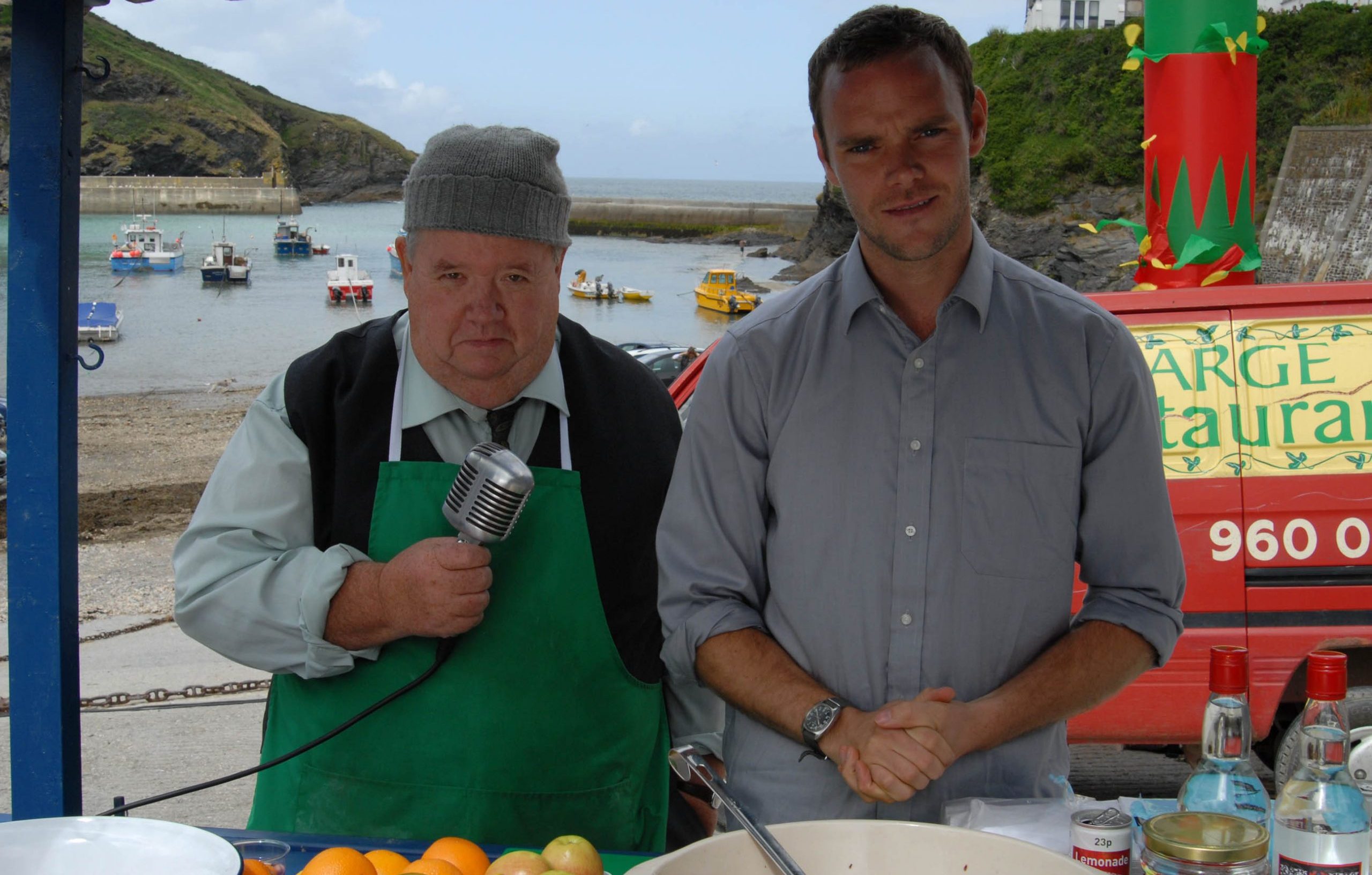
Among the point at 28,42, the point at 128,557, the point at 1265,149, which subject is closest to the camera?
the point at 28,42

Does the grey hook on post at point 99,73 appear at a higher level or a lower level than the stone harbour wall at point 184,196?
lower

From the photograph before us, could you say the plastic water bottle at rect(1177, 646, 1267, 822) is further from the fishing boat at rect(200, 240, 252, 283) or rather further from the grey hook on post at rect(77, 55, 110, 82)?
the fishing boat at rect(200, 240, 252, 283)

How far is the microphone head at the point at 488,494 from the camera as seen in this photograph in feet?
5.60

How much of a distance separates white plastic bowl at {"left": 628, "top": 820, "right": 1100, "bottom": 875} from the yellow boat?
→ 35477mm

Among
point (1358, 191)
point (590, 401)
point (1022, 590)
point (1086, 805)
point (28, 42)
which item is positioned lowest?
point (1086, 805)

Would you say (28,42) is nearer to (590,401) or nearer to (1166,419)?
(590,401)

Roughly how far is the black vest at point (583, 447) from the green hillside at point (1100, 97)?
719 inches

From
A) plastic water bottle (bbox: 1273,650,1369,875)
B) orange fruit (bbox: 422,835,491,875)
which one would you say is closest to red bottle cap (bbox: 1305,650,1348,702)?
plastic water bottle (bbox: 1273,650,1369,875)

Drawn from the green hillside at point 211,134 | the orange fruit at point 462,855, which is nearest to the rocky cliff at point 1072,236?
the orange fruit at point 462,855

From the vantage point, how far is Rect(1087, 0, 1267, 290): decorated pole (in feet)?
13.8

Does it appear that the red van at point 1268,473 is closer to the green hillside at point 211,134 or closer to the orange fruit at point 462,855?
the orange fruit at point 462,855

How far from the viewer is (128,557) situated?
31.0 ft

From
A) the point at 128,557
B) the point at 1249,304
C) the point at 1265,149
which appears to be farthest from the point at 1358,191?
the point at 128,557

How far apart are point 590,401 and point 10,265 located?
951 millimetres
